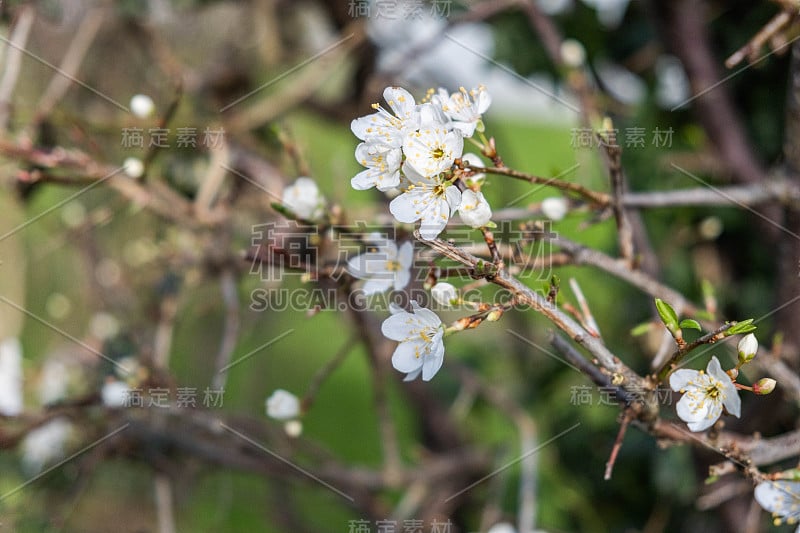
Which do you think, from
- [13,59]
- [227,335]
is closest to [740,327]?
[227,335]

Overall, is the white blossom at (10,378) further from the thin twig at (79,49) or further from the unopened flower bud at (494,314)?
the unopened flower bud at (494,314)

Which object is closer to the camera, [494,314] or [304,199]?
[494,314]

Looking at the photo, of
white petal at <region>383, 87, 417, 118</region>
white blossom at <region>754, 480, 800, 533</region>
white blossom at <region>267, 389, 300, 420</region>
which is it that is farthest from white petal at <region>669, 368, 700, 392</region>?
white blossom at <region>267, 389, 300, 420</region>

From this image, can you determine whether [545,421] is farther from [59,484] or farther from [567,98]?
[59,484]

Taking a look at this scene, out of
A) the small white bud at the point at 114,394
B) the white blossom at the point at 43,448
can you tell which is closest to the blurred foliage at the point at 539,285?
the white blossom at the point at 43,448

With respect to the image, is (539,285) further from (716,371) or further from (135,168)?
(135,168)

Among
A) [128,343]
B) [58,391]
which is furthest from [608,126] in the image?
[58,391]

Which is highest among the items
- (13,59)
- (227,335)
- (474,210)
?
(13,59)
